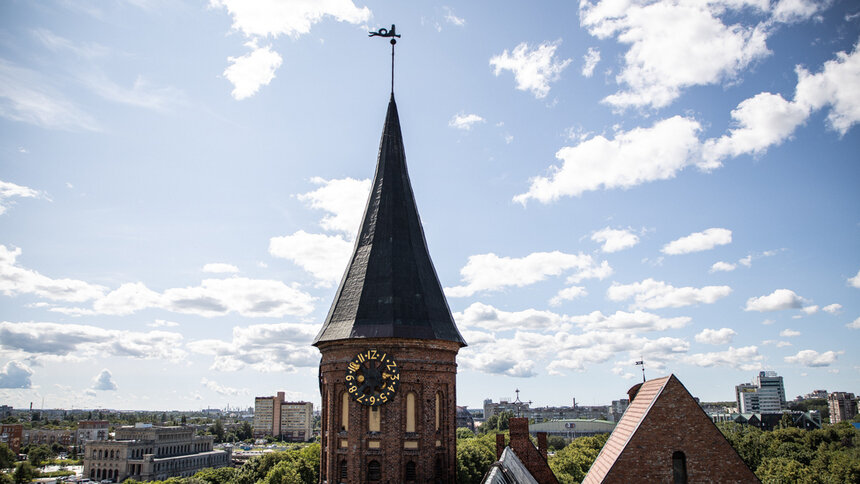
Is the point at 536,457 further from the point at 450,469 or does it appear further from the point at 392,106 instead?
the point at 392,106

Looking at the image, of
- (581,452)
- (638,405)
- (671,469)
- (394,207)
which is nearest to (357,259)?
(394,207)

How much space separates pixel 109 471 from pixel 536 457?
533 ft

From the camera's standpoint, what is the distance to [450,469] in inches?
1009

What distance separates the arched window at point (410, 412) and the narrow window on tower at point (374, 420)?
3.93 ft

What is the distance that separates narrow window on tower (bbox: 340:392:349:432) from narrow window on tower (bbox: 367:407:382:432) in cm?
113

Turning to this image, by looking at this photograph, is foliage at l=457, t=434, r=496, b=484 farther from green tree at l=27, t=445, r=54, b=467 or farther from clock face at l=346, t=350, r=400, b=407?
green tree at l=27, t=445, r=54, b=467

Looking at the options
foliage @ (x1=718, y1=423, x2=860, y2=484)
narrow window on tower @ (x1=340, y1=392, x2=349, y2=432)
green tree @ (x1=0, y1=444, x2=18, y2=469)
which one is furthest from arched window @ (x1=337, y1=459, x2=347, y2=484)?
green tree @ (x1=0, y1=444, x2=18, y2=469)

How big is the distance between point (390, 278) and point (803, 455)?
71.8m

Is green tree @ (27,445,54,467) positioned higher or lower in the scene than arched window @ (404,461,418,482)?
lower

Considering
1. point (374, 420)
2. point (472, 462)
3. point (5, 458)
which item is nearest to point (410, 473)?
point (374, 420)

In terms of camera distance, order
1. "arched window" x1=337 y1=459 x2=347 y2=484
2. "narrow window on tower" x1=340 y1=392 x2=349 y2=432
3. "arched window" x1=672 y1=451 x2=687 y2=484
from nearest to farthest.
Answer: "arched window" x1=672 y1=451 x2=687 y2=484
"arched window" x1=337 y1=459 x2=347 y2=484
"narrow window on tower" x1=340 y1=392 x2=349 y2=432

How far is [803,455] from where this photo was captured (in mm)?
74000

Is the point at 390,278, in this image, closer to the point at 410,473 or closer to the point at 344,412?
the point at 344,412

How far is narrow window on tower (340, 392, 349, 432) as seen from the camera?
25203 millimetres
